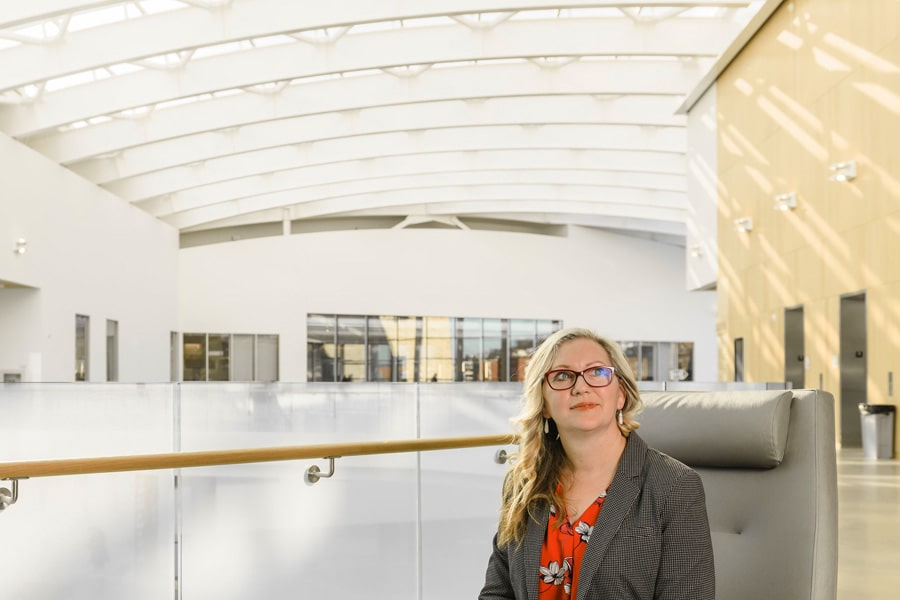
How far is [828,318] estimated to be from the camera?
13.4m

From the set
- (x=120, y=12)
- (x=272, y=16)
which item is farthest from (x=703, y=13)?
(x=120, y=12)

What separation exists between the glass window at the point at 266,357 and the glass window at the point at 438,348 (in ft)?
15.3

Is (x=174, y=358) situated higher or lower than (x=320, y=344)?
lower

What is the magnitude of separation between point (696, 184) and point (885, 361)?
32.1 ft

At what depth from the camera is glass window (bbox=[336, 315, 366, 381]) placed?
29.4 metres

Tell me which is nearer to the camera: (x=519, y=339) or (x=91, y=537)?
(x=91, y=537)

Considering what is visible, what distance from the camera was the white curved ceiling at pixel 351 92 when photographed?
1458 centimetres

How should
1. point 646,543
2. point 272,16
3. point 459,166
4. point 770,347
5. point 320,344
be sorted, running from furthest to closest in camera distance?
point 320,344
point 459,166
point 770,347
point 272,16
point 646,543

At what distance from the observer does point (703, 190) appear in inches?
794

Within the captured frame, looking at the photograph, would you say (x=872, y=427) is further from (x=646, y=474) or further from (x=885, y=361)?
(x=646, y=474)

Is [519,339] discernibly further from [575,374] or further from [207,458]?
[575,374]

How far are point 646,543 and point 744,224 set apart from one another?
15.8 m

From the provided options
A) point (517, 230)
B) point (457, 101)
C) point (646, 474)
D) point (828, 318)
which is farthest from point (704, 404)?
point (517, 230)

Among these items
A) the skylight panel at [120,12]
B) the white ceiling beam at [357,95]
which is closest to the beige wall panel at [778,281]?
the white ceiling beam at [357,95]
